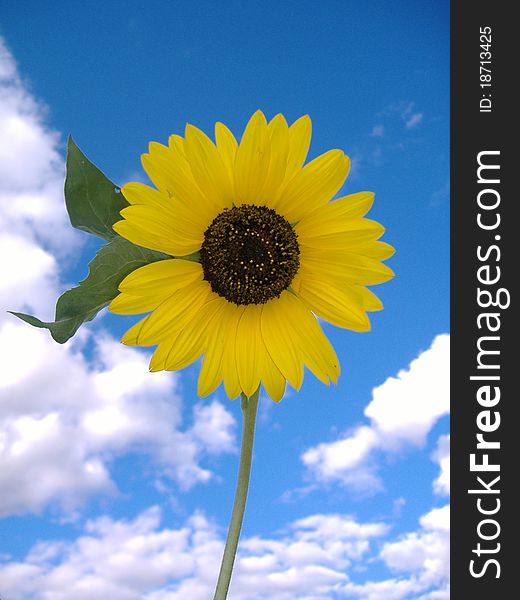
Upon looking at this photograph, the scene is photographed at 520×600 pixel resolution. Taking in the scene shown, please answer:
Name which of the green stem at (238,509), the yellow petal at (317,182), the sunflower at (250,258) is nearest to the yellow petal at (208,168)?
the sunflower at (250,258)

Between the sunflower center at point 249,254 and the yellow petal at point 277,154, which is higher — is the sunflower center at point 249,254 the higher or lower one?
the lower one

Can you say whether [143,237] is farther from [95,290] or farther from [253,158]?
[253,158]

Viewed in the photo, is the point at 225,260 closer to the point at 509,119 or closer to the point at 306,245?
the point at 306,245

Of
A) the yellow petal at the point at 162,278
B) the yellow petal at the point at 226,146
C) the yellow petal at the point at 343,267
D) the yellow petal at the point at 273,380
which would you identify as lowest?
the yellow petal at the point at 273,380

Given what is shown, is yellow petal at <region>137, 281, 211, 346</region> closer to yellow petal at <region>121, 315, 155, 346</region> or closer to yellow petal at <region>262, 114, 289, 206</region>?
yellow petal at <region>121, 315, 155, 346</region>

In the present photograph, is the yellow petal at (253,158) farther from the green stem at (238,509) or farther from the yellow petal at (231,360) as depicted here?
the green stem at (238,509)

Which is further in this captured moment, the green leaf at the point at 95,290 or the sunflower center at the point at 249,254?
the sunflower center at the point at 249,254
